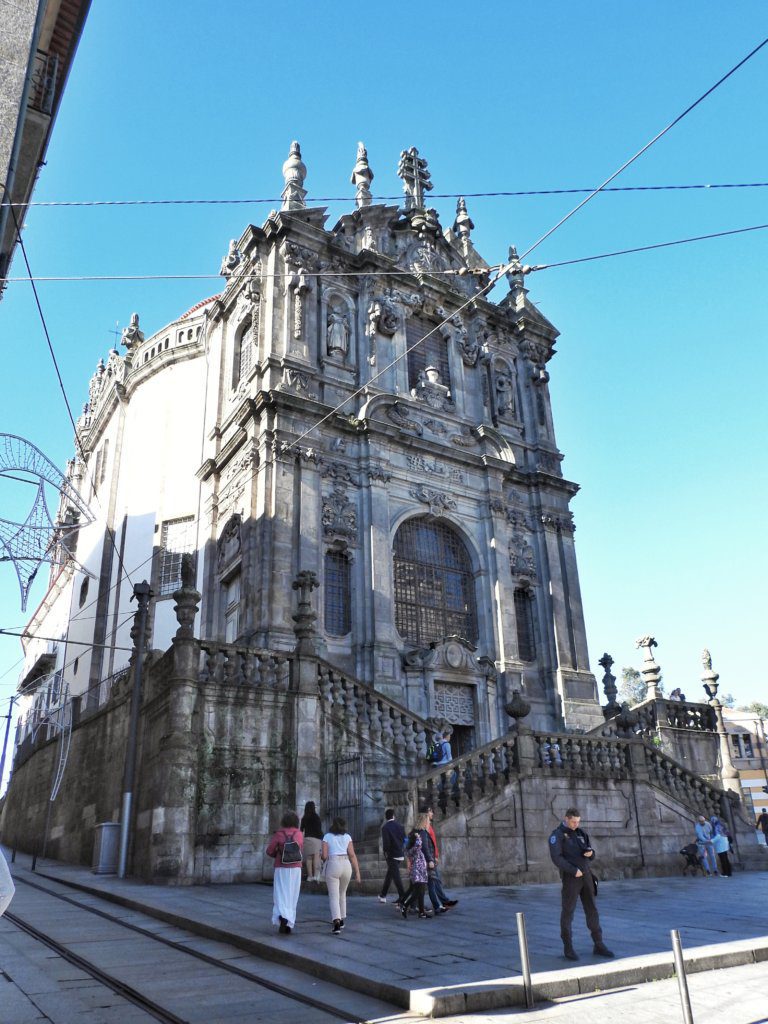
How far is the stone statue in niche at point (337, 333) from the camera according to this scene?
25.9 metres

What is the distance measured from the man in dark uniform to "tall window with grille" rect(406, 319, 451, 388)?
2031cm

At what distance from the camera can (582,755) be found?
17469 millimetres

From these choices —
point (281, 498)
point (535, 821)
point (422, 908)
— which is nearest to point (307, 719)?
point (535, 821)

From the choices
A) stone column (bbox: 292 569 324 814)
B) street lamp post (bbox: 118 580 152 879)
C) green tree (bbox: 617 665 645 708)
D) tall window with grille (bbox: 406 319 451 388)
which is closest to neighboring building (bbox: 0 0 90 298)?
street lamp post (bbox: 118 580 152 879)

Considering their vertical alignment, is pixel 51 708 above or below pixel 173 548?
below

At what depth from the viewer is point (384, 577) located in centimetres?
2328

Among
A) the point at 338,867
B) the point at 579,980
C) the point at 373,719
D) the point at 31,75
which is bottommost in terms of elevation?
the point at 579,980

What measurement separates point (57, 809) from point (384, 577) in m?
12.9

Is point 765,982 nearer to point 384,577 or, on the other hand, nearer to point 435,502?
point 384,577

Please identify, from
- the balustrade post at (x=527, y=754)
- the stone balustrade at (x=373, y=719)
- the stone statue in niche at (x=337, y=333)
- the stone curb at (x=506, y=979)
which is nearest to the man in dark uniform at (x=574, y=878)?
the stone curb at (x=506, y=979)

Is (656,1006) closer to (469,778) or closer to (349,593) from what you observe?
(469,778)

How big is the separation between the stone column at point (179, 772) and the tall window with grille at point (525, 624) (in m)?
13.6

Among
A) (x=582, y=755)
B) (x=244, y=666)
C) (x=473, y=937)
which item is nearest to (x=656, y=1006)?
(x=473, y=937)

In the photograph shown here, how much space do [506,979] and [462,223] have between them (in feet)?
99.5
